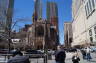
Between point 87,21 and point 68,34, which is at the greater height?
point 87,21

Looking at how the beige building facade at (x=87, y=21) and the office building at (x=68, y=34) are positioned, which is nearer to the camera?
the beige building facade at (x=87, y=21)

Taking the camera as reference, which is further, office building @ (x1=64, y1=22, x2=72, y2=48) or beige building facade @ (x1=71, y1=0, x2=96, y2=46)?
office building @ (x1=64, y1=22, x2=72, y2=48)

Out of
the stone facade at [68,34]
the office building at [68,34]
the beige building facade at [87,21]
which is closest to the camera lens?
the beige building facade at [87,21]

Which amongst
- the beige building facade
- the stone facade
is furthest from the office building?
the beige building facade

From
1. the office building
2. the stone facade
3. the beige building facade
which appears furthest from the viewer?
the stone facade

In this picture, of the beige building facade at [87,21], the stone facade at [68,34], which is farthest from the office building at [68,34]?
the beige building facade at [87,21]

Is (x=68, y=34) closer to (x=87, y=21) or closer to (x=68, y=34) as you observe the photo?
(x=68, y=34)

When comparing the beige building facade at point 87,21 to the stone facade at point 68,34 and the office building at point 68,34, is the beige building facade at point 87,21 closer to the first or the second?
the office building at point 68,34

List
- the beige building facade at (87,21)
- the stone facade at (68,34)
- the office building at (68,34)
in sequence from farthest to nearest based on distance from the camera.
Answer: the stone facade at (68,34) < the office building at (68,34) < the beige building facade at (87,21)

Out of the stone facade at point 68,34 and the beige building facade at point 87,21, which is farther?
the stone facade at point 68,34

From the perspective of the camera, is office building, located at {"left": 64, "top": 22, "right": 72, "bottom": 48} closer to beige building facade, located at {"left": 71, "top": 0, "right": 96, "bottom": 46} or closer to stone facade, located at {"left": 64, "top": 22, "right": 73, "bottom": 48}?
stone facade, located at {"left": 64, "top": 22, "right": 73, "bottom": 48}

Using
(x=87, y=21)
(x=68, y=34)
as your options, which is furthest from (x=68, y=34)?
(x=87, y=21)

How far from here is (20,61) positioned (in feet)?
17.1

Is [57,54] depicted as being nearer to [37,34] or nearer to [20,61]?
[20,61]
